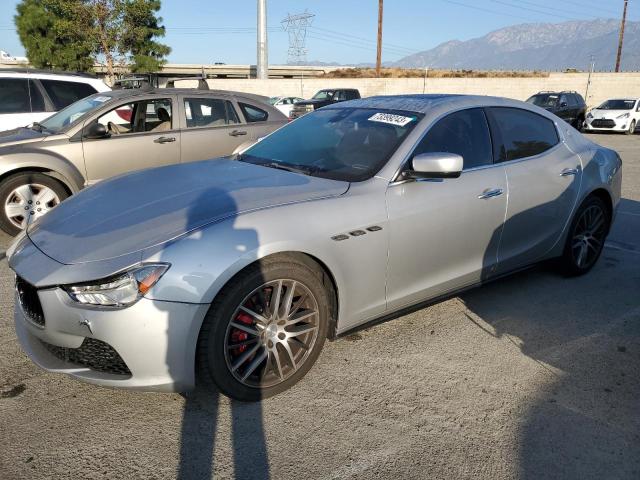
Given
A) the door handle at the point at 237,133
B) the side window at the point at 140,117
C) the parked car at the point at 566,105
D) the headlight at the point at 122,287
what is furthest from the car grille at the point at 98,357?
the parked car at the point at 566,105

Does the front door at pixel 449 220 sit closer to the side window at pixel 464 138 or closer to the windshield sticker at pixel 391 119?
the side window at pixel 464 138

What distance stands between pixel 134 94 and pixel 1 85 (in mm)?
2572

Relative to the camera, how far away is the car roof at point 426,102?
3.55 m

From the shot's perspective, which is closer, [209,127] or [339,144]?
[339,144]

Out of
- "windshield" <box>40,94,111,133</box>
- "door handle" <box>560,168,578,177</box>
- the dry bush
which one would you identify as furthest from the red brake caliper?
the dry bush

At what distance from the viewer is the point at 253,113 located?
7062mm

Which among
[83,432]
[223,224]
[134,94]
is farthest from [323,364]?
[134,94]

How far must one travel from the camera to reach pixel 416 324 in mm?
3664

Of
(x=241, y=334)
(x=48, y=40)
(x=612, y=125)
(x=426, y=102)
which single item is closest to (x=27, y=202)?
(x=241, y=334)

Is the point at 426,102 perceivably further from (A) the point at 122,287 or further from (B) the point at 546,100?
(B) the point at 546,100

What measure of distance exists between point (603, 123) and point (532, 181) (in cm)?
2045

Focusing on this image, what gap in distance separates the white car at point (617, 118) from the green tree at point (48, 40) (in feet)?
90.0

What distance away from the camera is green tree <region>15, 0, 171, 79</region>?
28734 mm

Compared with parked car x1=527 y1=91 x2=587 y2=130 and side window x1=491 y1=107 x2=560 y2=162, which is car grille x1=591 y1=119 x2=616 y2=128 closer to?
parked car x1=527 y1=91 x2=587 y2=130
